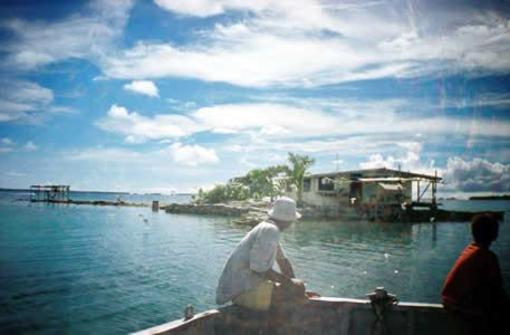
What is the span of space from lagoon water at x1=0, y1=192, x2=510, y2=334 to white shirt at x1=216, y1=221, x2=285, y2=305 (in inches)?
298

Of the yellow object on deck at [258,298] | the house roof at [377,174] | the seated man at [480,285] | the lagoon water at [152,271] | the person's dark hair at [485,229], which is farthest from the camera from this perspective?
the house roof at [377,174]

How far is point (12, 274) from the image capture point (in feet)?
57.1

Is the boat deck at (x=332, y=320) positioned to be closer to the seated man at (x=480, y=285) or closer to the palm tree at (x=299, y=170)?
the seated man at (x=480, y=285)

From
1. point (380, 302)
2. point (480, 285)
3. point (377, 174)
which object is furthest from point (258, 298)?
point (377, 174)

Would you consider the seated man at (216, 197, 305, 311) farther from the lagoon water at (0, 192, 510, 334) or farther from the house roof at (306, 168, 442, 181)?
the house roof at (306, 168, 442, 181)

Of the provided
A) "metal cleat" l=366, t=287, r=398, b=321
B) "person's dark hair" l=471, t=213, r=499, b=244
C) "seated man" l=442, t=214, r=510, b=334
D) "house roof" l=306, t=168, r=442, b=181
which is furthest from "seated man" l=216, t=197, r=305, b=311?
"house roof" l=306, t=168, r=442, b=181

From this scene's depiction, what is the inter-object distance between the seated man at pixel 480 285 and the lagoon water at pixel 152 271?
932 cm

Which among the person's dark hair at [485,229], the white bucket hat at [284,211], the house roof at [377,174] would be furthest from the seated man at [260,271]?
the house roof at [377,174]

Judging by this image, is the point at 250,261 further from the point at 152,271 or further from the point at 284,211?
the point at 152,271

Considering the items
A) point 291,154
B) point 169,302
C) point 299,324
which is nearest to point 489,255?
point 299,324

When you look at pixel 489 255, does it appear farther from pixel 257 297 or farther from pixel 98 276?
pixel 98 276

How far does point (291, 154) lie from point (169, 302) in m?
48.2

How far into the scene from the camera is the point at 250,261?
4.51 meters

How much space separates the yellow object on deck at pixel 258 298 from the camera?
4633 mm
